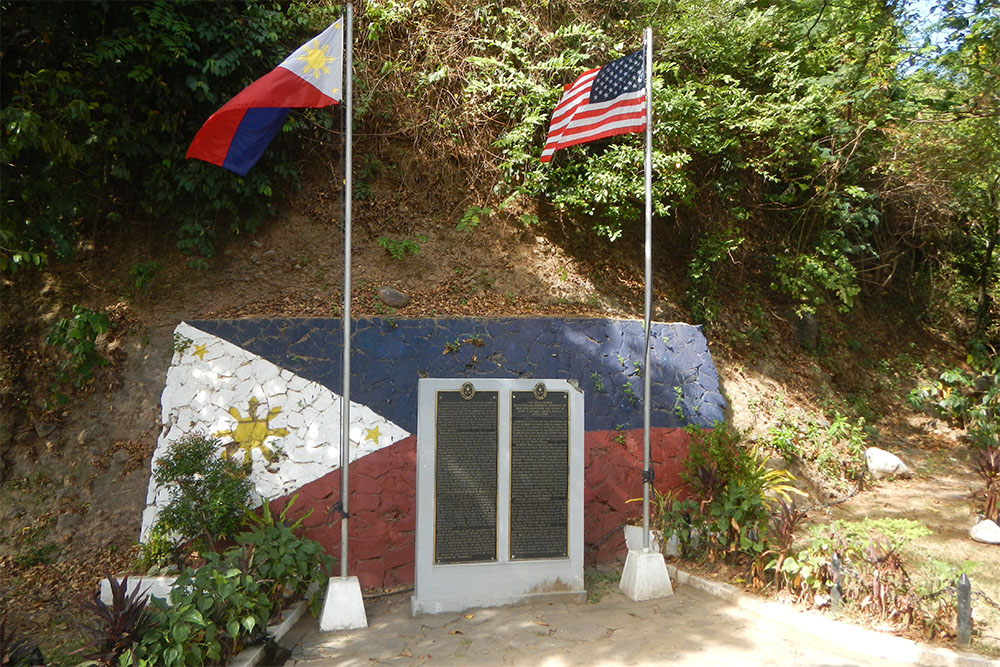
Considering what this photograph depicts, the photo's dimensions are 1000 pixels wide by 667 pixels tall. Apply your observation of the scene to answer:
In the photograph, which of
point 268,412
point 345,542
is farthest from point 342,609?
point 268,412

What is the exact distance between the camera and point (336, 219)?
871 cm

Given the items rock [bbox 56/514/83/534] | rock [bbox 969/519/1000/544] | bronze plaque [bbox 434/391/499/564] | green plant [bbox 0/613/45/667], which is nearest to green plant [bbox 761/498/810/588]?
rock [bbox 969/519/1000/544]

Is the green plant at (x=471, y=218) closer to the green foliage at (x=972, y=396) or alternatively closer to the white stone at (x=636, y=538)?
the white stone at (x=636, y=538)

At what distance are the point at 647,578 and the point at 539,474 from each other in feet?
4.04

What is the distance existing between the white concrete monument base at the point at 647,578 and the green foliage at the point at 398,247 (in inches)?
185

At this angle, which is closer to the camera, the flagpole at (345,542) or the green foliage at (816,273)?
the flagpole at (345,542)

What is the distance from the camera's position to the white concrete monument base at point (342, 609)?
4.89m

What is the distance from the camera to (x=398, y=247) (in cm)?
838

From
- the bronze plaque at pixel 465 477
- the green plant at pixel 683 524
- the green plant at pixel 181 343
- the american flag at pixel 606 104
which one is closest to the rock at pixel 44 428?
the green plant at pixel 181 343

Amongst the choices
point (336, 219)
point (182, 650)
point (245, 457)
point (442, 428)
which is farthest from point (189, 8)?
point (182, 650)

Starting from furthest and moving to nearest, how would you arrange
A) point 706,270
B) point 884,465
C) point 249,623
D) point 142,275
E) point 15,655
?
1. point 706,270
2. point 884,465
3. point 142,275
4. point 249,623
5. point 15,655

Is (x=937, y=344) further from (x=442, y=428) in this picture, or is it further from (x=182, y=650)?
(x=182, y=650)

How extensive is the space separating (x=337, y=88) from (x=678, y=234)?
6.54 metres

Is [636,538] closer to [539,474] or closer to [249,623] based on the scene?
[539,474]
